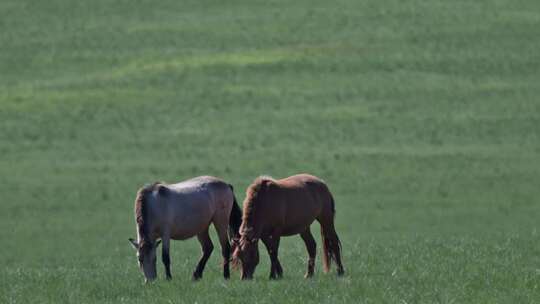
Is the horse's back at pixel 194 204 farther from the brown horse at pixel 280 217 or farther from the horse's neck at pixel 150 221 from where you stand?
the brown horse at pixel 280 217

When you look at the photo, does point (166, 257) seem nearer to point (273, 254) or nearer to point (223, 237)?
point (273, 254)

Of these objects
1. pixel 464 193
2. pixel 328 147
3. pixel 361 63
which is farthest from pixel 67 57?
pixel 464 193

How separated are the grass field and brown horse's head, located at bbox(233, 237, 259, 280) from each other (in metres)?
0.52

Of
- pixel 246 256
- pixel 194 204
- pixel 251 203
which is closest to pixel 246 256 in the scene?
pixel 246 256

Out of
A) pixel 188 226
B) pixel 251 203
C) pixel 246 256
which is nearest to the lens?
pixel 246 256

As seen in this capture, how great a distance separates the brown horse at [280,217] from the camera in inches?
601

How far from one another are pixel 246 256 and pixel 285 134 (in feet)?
80.0

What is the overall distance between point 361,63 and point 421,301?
35.8 metres

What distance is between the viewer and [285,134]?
39500 millimetres

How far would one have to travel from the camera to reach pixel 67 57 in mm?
49750

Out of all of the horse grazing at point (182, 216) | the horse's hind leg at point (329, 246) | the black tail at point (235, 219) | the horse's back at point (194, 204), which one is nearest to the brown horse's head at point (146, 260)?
the horse grazing at point (182, 216)

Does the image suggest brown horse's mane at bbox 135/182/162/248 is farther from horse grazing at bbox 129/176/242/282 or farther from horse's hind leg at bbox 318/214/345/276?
horse's hind leg at bbox 318/214/345/276

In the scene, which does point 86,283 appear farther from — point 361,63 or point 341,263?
point 361,63

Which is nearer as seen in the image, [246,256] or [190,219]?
[246,256]
